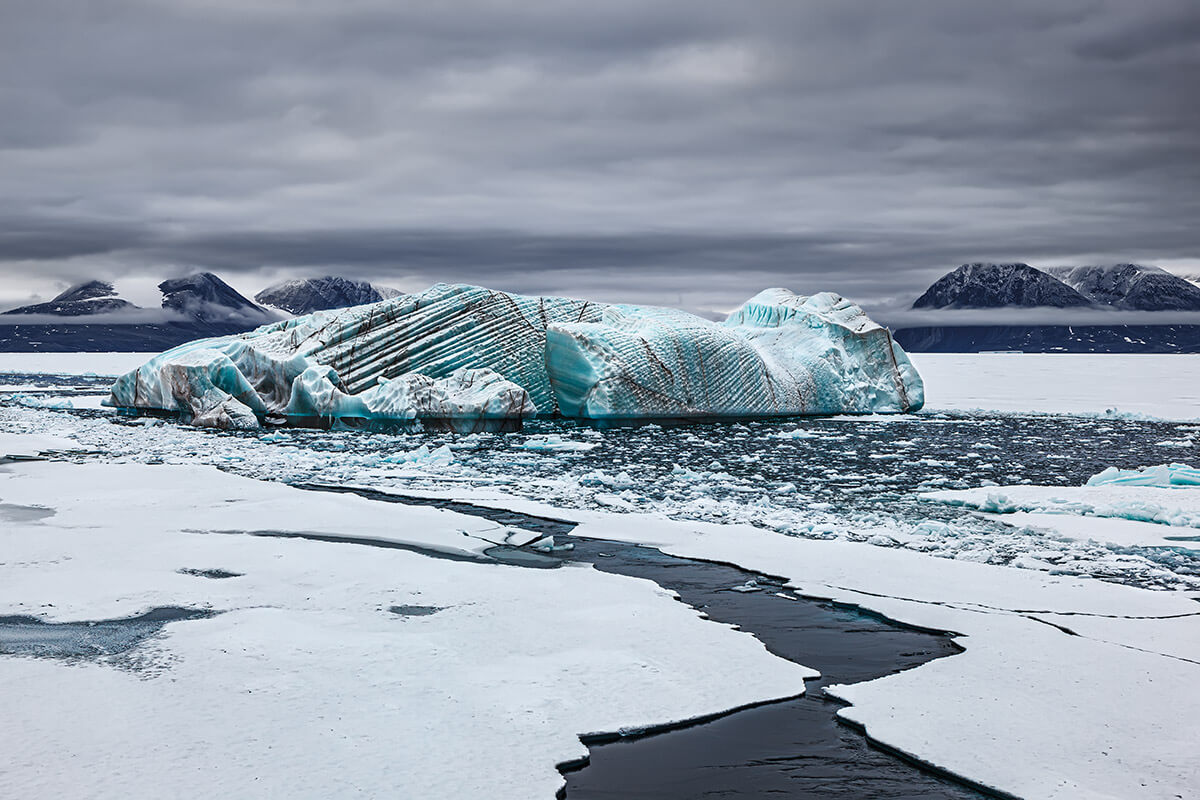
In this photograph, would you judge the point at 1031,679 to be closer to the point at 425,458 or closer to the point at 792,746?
the point at 792,746

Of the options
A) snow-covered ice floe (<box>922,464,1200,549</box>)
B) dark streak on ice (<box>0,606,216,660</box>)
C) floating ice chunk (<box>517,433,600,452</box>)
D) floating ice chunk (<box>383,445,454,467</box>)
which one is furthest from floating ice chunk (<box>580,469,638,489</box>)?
dark streak on ice (<box>0,606,216,660</box>)

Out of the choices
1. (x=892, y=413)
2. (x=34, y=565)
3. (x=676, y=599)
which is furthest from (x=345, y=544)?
(x=892, y=413)

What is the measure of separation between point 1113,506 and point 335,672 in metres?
6.04

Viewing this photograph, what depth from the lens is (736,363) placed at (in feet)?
58.1

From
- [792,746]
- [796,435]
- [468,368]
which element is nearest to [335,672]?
[792,746]

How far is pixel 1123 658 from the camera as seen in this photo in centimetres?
390

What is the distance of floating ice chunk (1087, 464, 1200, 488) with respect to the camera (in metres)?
8.63

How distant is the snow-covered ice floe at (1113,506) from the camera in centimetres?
657

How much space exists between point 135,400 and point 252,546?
13719 mm

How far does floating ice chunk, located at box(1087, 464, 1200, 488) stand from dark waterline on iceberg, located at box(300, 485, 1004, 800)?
5.24 m

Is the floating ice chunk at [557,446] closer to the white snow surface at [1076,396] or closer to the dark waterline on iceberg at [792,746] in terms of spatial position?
the dark waterline on iceberg at [792,746]

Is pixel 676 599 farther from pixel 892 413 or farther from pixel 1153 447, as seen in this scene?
pixel 892 413

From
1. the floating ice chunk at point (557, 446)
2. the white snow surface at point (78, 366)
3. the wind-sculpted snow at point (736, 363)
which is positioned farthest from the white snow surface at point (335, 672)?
the white snow surface at point (78, 366)

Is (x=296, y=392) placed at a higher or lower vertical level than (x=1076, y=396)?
higher
